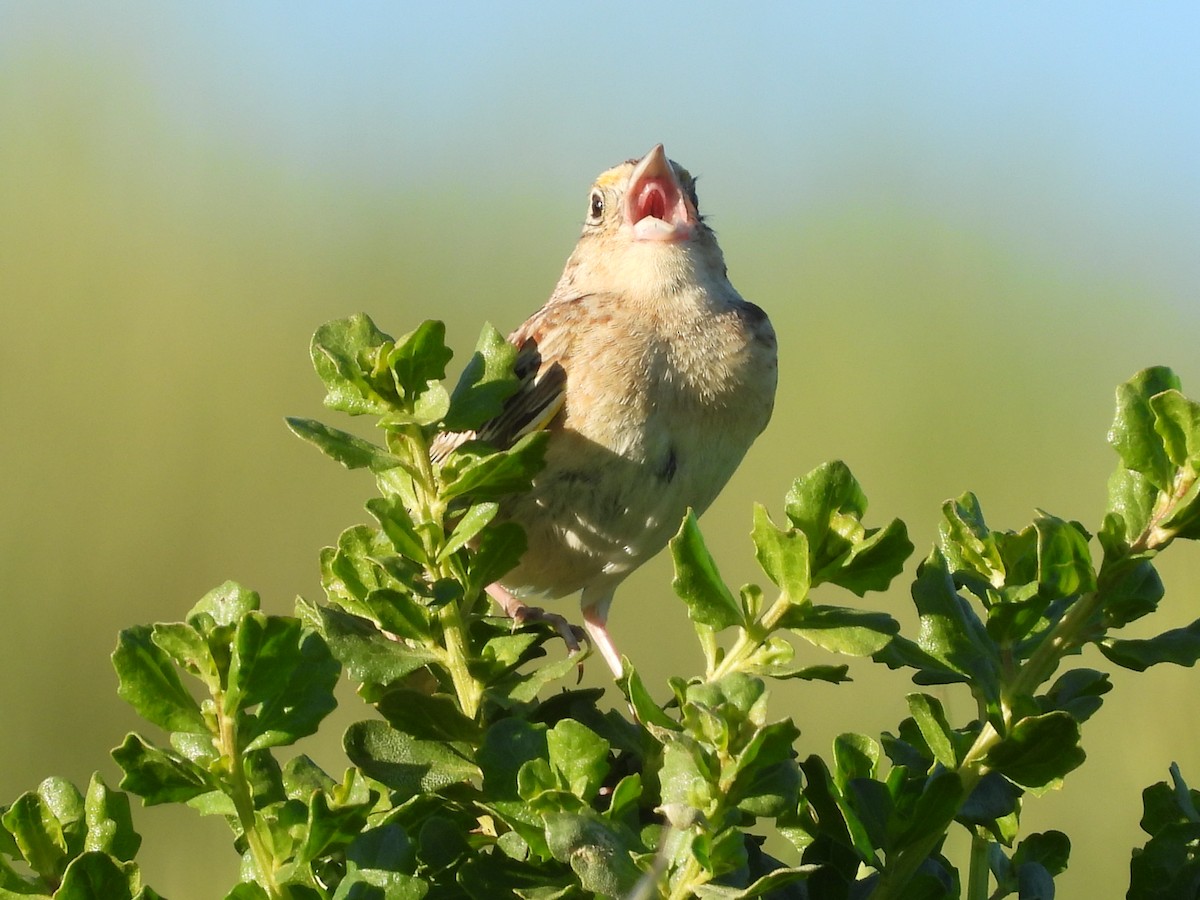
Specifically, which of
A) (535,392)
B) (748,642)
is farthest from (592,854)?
(535,392)

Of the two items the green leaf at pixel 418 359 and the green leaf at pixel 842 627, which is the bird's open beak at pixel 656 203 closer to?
the green leaf at pixel 418 359

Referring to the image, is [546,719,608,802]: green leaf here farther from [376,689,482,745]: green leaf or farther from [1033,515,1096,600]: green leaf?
[1033,515,1096,600]: green leaf

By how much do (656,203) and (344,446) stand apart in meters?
2.10

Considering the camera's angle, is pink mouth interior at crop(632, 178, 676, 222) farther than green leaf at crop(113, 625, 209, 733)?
Yes

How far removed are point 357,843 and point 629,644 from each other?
3135mm

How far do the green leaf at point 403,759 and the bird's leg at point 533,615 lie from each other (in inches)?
18.6

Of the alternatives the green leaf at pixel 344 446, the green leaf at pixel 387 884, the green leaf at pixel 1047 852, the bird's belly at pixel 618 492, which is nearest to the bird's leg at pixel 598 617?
the bird's belly at pixel 618 492

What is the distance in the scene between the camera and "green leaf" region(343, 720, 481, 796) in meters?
1.12

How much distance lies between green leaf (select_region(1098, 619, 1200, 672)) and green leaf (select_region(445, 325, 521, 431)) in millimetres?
534

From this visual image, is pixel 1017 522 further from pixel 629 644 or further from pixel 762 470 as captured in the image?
Result: pixel 629 644

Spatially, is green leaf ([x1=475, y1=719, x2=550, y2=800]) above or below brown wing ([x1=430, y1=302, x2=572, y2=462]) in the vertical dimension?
below

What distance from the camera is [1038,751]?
3.61 feet

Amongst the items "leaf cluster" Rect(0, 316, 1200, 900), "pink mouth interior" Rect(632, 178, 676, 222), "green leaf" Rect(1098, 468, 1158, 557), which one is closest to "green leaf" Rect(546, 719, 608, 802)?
"leaf cluster" Rect(0, 316, 1200, 900)

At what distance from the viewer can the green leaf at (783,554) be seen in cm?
105
